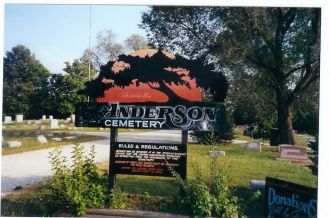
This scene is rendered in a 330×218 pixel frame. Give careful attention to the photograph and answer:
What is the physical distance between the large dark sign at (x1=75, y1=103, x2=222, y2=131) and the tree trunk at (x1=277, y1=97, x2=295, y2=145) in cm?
116

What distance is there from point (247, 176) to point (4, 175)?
4090 millimetres

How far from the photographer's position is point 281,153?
6918 mm

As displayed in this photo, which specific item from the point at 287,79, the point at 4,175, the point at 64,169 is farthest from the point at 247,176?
the point at 4,175

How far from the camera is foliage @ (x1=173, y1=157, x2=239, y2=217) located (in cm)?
636

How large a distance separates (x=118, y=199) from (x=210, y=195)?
148cm

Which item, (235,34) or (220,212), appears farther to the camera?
(235,34)

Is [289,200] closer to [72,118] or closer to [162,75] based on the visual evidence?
[162,75]

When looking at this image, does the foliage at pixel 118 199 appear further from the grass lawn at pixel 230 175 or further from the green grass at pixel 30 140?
the green grass at pixel 30 140

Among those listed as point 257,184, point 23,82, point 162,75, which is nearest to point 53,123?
point 23,82

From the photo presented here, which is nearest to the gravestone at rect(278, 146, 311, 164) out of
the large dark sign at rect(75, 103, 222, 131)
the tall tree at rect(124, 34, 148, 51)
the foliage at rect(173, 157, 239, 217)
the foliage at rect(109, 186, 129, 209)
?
the foliage at rect(173, 157, 239, 217)

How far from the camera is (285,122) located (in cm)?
704

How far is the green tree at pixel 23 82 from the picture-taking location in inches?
282
